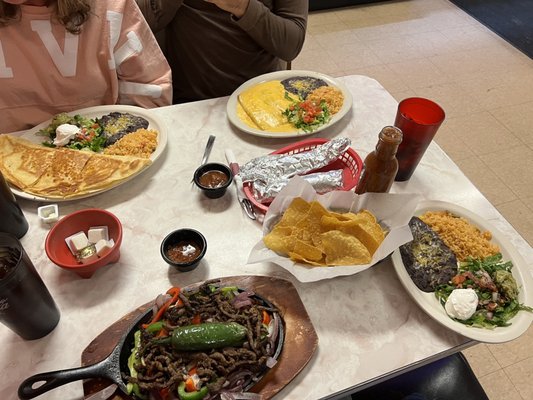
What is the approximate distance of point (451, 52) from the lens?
418 centimetres

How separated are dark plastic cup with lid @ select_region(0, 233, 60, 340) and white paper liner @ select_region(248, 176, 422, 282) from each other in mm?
566

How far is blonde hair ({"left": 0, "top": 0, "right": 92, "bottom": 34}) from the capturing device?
1.67 meters

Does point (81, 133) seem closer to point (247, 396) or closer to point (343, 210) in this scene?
point (343, 210)

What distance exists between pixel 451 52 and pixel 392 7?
1198mm

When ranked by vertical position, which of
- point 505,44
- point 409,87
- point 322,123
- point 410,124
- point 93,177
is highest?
point 410,124

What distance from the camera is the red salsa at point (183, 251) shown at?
125 cm

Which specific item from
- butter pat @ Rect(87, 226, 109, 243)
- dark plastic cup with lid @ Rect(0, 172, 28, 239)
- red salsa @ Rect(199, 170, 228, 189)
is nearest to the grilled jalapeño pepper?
butter pat @ Rect(87, 226, 109, 243)

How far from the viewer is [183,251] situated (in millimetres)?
1269

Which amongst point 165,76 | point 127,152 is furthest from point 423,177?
point 165,76

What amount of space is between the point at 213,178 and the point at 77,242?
19.9 inches

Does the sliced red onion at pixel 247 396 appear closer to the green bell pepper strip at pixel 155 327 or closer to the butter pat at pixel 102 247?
the green bell pepper strip at pixel 155 327

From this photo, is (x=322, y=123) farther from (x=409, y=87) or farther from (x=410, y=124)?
(x=409, y=87)

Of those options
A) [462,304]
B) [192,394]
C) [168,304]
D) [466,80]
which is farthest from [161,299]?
[466,80]

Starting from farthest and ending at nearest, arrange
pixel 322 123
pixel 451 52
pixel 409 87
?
pixel 451 52 < pixel 409 87 < pixel 322 123
